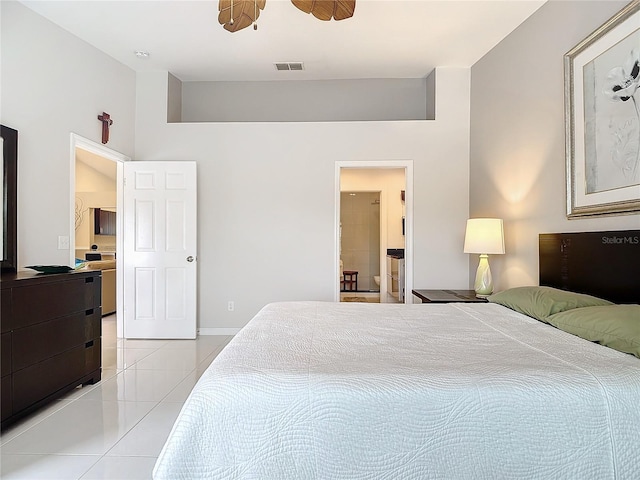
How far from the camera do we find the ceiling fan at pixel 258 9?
2660 mm

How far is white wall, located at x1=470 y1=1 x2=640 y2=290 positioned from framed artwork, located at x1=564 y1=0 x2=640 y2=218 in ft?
0.33

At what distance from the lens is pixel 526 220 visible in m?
3.23

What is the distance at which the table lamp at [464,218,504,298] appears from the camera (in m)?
3.36

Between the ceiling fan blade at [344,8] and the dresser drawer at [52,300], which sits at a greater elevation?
the ceiling fan blade at [344,8]

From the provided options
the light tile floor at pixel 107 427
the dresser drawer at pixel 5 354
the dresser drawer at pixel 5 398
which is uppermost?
the dresser drawer at pixel 5 354

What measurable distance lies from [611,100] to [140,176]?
4.28m

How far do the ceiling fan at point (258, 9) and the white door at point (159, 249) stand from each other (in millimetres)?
1935

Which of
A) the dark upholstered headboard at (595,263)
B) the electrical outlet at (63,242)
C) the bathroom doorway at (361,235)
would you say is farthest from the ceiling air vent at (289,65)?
the bathroom doorway at (361,235)

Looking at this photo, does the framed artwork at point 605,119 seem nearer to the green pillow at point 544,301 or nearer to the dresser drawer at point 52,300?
the green pillow at point 544,301

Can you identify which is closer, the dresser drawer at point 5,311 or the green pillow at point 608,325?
the green pillow at point 608,325

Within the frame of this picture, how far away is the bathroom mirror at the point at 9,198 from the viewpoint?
2.71 m

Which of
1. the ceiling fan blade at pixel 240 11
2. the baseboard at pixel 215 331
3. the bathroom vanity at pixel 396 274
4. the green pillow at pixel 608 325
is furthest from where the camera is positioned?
the bathroom vanity at pixel 396 274

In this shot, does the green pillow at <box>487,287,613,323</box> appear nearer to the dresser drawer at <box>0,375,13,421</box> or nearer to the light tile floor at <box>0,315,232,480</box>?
the light tile floor at <box>0,315,232,480</box>

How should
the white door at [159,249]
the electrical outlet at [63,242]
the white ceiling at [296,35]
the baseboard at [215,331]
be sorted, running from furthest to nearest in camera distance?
the baseboard at [215,331] → the white door at [159,249] → the electrical outlet at [63,242] → the white ceiling at [296,35]
